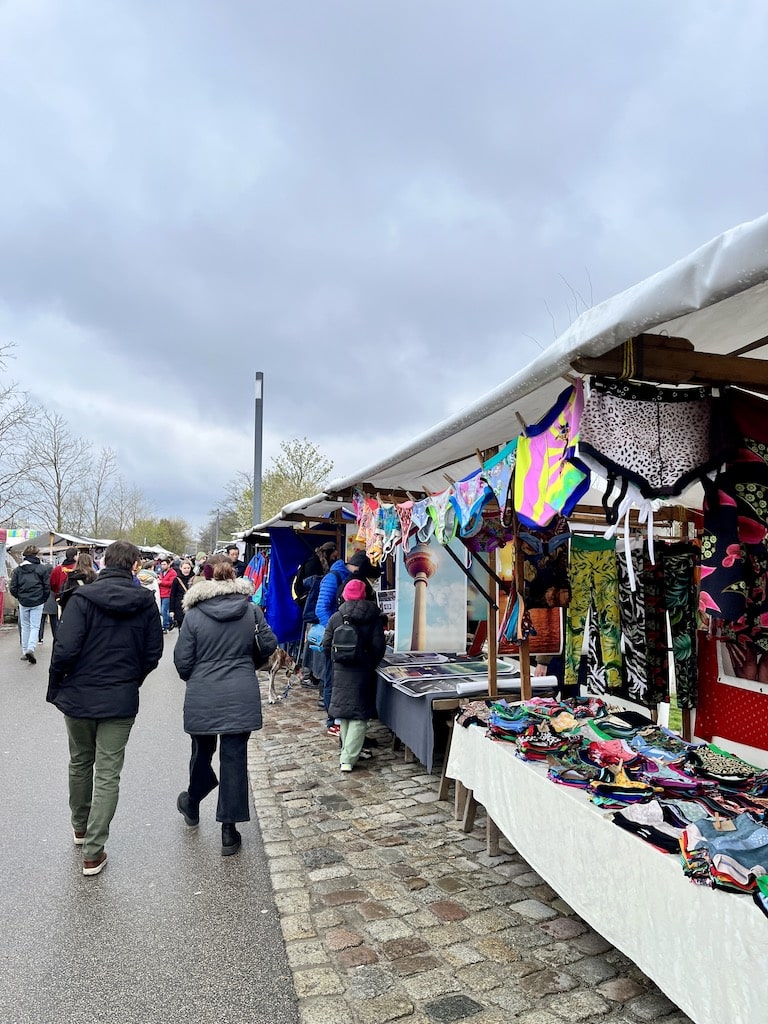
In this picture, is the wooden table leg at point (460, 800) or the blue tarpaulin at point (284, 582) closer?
the wooden table leg at point (460, 800)

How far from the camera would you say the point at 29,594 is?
34.5ft

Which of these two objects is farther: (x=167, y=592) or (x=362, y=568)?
(x=167, y=592)

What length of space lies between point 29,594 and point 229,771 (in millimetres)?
8010

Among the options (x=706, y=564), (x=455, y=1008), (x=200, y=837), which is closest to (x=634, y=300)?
(x=706, y=564)

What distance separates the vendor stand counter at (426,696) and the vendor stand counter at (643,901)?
4.47 ft

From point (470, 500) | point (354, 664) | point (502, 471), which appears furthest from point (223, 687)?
point (502, 471)

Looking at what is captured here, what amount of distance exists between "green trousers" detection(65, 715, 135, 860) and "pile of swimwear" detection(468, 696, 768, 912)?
7.10 feet

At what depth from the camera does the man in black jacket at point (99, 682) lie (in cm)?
373

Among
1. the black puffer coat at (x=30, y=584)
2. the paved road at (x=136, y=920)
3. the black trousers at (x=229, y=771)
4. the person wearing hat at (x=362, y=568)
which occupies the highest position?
the person wearing hat at (x=362, y=568)

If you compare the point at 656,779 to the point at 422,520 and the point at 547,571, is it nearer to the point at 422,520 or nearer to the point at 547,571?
the point at 547,571

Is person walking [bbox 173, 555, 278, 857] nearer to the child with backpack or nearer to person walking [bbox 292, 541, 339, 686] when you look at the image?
the child with backpack

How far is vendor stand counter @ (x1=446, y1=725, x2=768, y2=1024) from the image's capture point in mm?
1971

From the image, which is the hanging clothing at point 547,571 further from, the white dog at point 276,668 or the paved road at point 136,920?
the white dog at point 276,668

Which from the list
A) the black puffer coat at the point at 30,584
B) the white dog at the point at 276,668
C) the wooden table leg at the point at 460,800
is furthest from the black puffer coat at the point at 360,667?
the black puffer coat at the point at 30,584
